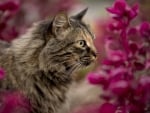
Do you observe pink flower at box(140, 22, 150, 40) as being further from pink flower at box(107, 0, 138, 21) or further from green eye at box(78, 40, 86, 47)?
green eye at box(78, 40, 86, 47)

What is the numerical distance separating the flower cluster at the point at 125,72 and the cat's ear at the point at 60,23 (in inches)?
33.3

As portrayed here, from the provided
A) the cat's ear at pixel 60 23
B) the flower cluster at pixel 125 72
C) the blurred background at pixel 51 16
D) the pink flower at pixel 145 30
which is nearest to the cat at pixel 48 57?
the cat's ear at pixel 60 23

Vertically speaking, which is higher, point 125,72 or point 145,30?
point 145,30

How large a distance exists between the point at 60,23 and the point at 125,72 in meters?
1.22

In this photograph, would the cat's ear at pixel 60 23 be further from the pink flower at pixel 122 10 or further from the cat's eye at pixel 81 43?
the pink flower at pixel 122 10

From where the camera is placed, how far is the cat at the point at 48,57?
3.18m

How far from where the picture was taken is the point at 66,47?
328 centimetres

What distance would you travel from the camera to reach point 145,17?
3.81 meters

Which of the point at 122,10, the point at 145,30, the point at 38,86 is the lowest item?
the point at 38,86

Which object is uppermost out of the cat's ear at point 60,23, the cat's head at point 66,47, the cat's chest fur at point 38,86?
the cat's ear at point 60,23

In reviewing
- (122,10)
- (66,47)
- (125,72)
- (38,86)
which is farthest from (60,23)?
(125,72)

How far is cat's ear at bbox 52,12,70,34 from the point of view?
3.15 metres

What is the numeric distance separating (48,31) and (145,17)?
3.04 ft

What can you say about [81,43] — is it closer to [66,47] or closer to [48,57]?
[66,47]
